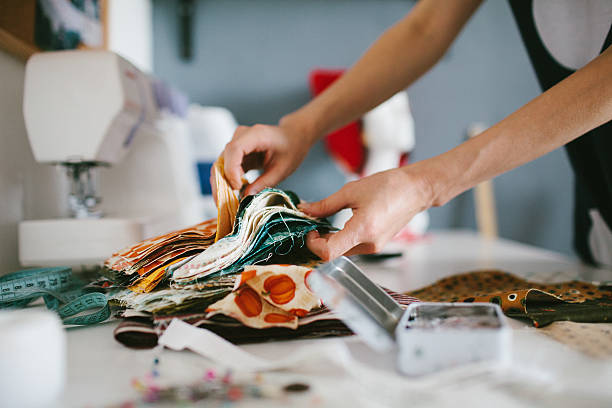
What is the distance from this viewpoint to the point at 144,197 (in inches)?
52.4

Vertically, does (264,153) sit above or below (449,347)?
above

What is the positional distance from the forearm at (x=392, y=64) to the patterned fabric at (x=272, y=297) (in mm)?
506

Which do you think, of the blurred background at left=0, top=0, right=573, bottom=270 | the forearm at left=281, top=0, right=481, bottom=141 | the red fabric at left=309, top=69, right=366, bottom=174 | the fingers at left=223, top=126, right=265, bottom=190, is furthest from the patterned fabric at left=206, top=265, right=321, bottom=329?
the blurred background at left=0, top=0, right=573, bottom=270

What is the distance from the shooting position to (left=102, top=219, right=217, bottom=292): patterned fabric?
622 mm

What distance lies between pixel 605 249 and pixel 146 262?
106cm

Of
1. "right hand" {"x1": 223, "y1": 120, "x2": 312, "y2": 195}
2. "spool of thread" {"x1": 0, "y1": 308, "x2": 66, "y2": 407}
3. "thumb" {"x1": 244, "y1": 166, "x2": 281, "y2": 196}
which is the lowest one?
"spool of thread" {"x1": 0, "y1": 308, "x2": 66, "y2": 407}

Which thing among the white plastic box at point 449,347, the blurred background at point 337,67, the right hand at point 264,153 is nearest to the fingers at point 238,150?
the right hand at point 264,153

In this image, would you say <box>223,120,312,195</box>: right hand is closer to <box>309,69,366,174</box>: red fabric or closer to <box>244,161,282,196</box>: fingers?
<box>244,161,282,196</box>: fingers

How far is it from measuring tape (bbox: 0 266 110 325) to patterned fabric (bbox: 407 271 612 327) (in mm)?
532

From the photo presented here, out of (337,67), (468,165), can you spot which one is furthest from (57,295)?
(337,67)

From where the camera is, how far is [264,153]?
2.97ft

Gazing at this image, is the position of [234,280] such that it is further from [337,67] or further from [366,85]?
[337,67]

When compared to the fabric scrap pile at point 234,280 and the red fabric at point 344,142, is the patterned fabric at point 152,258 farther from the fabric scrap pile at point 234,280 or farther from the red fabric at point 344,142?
the red fabric at point 344,142

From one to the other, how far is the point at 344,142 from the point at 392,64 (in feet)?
4.02
